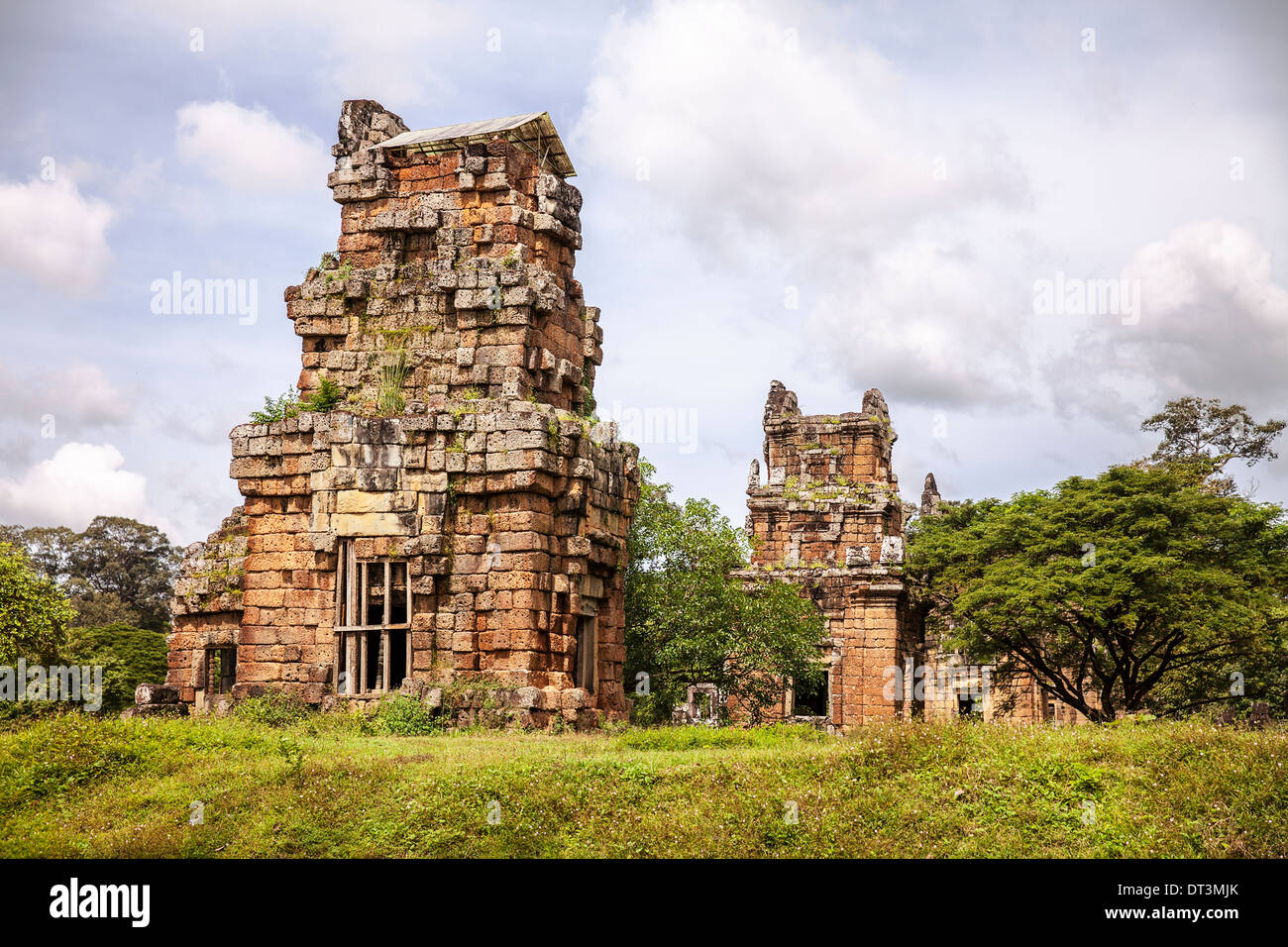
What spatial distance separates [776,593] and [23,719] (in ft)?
51.5

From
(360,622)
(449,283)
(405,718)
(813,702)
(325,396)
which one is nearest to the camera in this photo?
(405,718)

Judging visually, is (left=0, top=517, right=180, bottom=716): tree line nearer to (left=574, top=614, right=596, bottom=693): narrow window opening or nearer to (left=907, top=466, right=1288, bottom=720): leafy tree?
(left=574, top=614, right=596, bottom=693): narrow window opening

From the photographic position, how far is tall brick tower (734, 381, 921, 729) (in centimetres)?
3344

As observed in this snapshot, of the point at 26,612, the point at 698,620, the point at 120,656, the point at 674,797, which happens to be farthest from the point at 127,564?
the point at 674,797

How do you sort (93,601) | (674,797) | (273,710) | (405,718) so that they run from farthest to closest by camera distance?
(93,601)
(273,710)
(405,718)
(674,797)

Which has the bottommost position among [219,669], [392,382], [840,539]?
[219,669]

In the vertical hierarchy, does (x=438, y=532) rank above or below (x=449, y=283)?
below

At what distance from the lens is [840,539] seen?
38031mm

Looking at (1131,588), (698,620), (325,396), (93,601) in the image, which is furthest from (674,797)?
(93,601)

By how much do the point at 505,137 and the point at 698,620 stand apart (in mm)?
10118

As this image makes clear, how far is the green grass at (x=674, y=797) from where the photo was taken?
11977mm

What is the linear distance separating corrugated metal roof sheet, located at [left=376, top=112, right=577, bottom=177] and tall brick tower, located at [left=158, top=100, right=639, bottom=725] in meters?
0.05

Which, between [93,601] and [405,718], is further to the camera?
[93,601]

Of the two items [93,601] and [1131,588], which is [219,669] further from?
[93,601]
